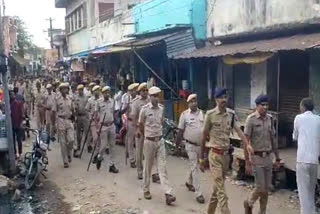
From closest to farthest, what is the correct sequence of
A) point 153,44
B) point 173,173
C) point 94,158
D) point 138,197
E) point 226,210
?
point 226,210 < point 138,197 < point 173,173 < point 94,158 < point 153,44

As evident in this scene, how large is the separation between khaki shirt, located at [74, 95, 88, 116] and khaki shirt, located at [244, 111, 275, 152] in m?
6.74

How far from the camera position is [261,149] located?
20.9 feet

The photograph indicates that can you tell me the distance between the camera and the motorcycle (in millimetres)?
9031

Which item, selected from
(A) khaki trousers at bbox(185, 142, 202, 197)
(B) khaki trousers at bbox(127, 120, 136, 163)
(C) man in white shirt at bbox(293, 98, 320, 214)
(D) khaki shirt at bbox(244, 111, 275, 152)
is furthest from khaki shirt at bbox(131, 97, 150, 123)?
(C) man in white shirt at bbox(293, 98, 320, 214)

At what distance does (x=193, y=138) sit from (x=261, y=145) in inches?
64.1

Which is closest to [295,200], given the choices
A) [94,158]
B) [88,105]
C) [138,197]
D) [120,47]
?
[138,197]

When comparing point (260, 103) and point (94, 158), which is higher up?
point (260, 103)

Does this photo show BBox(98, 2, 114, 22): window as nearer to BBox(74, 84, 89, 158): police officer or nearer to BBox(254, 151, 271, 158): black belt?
BBox(74, 84, 89, 158): police officer

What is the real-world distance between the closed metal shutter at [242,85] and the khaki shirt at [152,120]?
4.98 m

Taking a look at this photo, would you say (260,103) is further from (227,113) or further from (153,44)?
(153,44)

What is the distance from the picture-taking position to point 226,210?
20.4 ft

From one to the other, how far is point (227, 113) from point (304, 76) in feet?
14.5

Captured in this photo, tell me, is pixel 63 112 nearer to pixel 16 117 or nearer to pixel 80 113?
pixel 16 117

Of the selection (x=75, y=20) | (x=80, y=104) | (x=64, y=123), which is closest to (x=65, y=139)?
(x=64, y=123)
